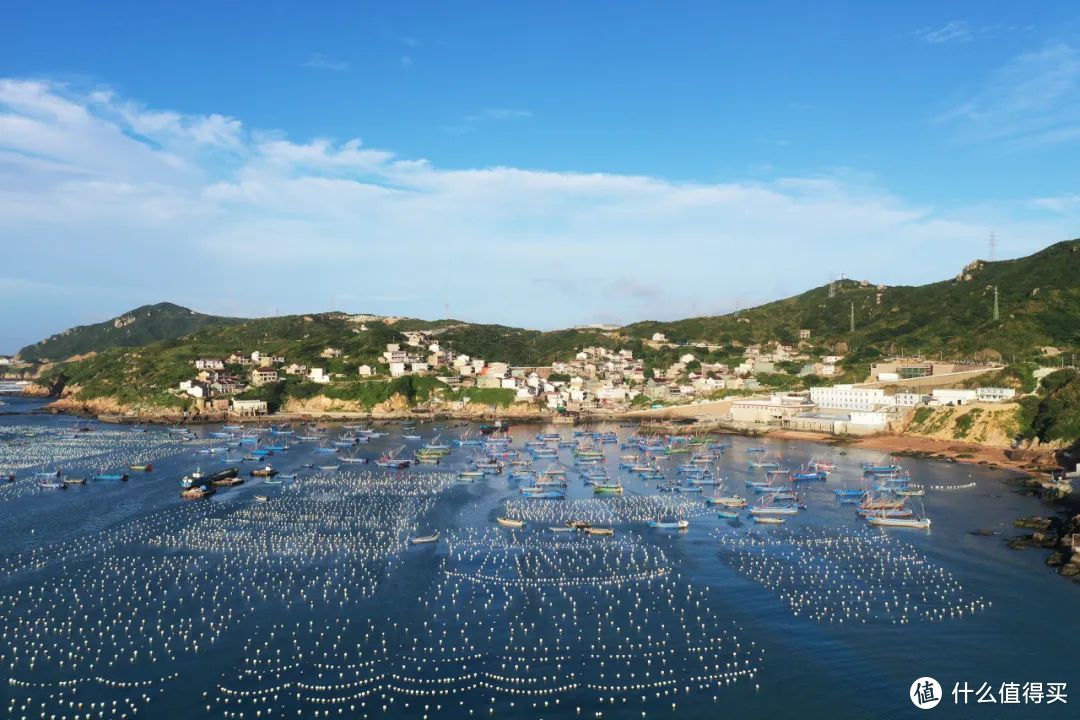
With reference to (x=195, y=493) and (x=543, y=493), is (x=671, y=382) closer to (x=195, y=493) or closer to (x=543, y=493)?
(x=543, y=493)

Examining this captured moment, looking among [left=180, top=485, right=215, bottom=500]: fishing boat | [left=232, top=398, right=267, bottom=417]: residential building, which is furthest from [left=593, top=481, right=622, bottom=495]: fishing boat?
[left=232, top=398, right=267, bottom=417]: residential building

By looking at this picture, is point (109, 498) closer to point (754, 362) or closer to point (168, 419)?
point (168, 419)

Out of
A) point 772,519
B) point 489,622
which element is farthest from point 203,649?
point 772,519

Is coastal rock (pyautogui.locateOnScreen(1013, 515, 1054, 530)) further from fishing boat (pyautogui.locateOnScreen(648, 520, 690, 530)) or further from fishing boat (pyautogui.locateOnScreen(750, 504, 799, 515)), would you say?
fishing boat (pyautogui.locateOnScreen(648, 520, 690, 530))

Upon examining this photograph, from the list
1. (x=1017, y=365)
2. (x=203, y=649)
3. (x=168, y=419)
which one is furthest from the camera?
(x=168, y=419)

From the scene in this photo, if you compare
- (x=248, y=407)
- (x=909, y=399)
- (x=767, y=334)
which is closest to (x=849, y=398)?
(x=909, y=399)

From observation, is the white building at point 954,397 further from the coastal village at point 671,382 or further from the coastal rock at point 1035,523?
the coastal rock at point 1035,523
